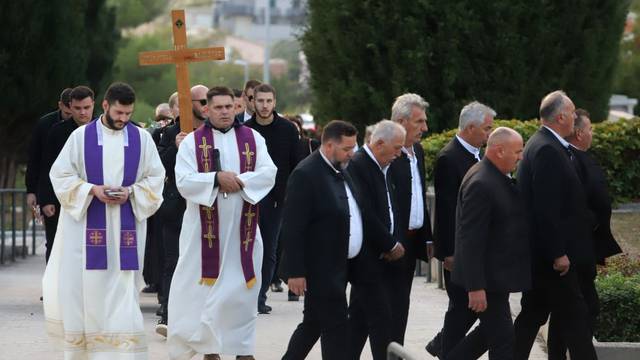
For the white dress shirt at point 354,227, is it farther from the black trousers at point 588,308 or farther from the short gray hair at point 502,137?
the black trousers at point 588,308

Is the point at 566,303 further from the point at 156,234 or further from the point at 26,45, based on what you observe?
the point at 26,45

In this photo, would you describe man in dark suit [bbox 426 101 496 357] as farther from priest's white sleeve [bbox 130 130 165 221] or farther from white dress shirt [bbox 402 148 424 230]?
priest's white sleeve [bbox 130 130 165 221]

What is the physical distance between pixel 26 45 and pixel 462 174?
20.7m

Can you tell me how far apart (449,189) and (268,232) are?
139 inches

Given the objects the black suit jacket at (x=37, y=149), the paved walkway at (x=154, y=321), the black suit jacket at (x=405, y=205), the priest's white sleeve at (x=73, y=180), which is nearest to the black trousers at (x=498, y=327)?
the paved walkway at (x=154, y=321)

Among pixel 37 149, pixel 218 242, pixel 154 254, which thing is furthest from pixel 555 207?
pixel 154 254

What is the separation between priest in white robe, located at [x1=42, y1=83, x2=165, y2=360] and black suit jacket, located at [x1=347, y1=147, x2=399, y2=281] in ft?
4.70

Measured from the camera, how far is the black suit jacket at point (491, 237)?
31.8 ft

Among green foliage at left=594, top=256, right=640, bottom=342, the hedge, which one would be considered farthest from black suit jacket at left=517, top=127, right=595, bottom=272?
the hedge

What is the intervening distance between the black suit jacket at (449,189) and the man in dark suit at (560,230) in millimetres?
536

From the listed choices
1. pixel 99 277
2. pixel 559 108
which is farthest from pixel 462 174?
pixel 99 277

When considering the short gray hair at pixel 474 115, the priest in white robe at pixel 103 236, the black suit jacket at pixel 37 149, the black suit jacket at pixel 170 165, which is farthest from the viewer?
the black suit jacket at pixel 37 149

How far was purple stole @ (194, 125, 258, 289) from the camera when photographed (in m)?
11.2

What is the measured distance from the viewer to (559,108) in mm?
10633
